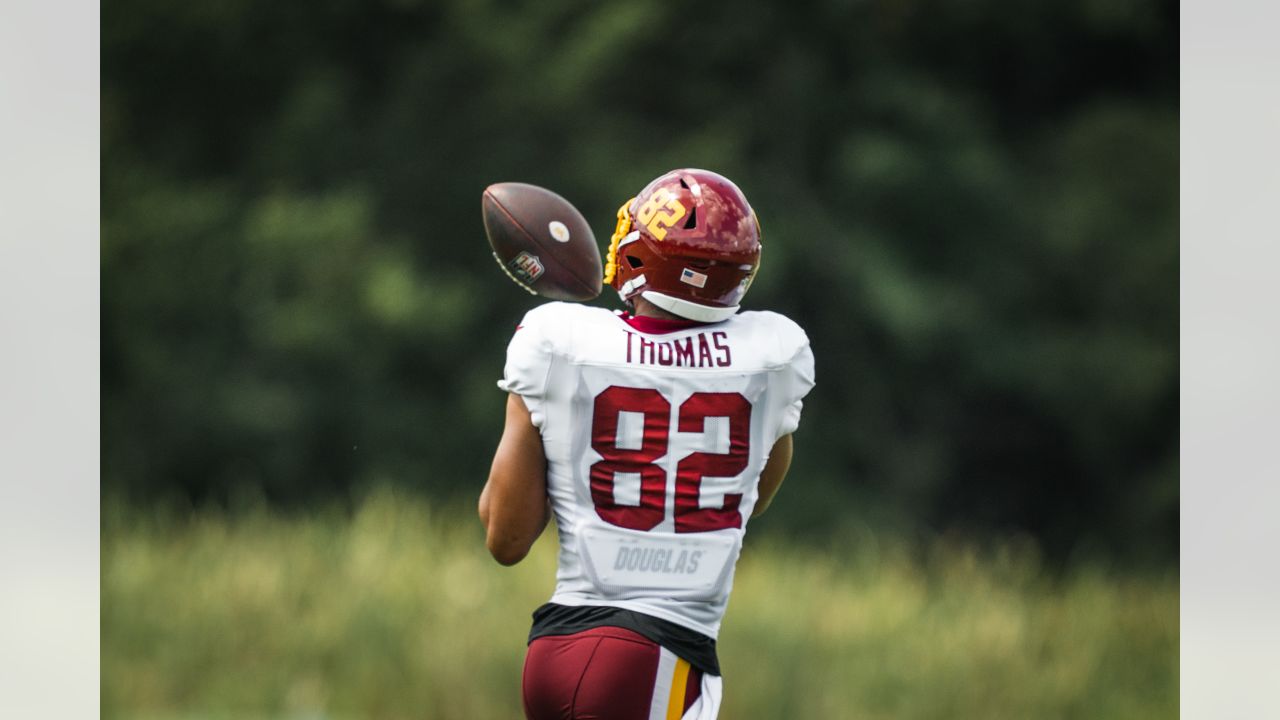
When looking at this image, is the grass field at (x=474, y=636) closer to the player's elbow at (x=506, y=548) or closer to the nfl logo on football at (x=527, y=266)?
the nfl logo on football at (x=527, y=266)

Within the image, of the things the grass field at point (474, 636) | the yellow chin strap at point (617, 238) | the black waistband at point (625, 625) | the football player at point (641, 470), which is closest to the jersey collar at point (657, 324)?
the football player at point (641, 470)

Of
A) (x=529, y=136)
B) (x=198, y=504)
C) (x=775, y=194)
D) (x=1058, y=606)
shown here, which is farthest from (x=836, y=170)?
(x=198, y=504)

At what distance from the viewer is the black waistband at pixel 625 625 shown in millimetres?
2412

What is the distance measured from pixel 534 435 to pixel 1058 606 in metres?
5.28

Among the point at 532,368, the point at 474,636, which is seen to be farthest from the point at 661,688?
the point at 474,636

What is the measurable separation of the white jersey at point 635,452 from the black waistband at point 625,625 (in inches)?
0.5

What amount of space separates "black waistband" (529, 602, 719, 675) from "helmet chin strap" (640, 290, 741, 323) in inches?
20.8

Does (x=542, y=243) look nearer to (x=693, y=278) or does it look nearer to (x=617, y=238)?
(x=617, y=238)

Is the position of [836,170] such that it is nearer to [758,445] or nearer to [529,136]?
[529,136]

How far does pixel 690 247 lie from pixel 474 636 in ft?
12.2

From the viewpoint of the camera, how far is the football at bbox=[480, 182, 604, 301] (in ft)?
9.43

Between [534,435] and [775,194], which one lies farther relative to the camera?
[775,194]

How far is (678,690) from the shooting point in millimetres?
2426

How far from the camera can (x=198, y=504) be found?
912 centimetres
